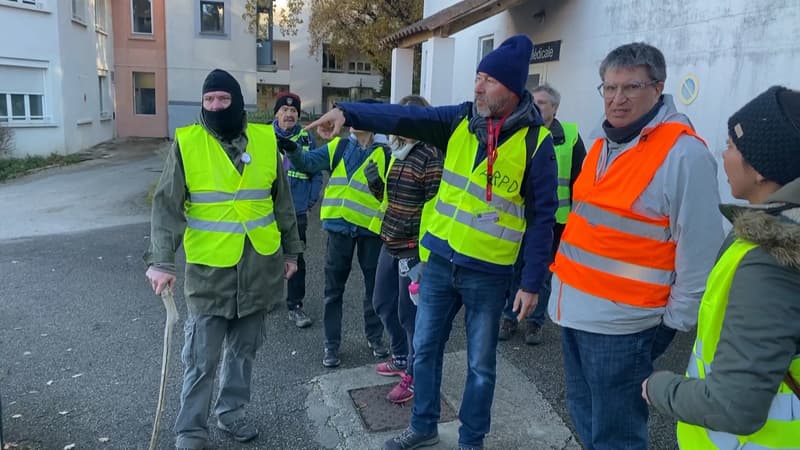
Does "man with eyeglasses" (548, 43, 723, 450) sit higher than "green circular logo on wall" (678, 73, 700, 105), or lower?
lower

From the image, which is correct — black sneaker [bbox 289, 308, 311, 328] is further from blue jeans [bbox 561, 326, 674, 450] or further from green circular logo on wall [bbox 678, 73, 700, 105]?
green circular logo on wall [bbox 678, 73, 700, 105]

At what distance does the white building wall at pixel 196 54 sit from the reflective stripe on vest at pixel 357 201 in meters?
20.5

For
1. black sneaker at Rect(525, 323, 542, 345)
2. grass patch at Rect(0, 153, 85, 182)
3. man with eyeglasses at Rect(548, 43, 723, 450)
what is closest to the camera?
man with eyeglasses at Rect(548, 43, 723, 450)

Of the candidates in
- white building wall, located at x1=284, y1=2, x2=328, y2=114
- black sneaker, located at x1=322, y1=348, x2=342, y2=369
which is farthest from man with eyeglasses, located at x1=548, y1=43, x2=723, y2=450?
white building wall, located at x1=284, y1=2, x2=328, y2=114

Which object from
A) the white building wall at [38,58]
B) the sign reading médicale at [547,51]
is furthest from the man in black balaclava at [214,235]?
the white building wall at [38,58]

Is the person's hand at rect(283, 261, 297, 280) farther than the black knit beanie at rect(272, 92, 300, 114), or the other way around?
the black knit beanie at rect(272, 92, 300, 114)

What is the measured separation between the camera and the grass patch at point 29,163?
1416 cm

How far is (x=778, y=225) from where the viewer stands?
1.39 meters

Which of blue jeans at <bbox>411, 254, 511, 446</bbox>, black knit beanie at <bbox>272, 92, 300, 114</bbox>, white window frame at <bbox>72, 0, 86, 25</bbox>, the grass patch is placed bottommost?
the grass patch

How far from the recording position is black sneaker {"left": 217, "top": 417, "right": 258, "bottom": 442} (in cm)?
331

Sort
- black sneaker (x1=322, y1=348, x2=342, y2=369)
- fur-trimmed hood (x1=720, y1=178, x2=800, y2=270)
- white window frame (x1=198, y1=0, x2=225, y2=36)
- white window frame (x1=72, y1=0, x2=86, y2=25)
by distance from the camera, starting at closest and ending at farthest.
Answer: fur-trimmed hood (x1=720, y1=178, x2=800, y2=270) < black sneaker (x1=322, y1=348, x2=342, y2=369) < white window frame (x1=72, y1=0, x2=86, y2=25) < white window frame (x1=198, y1=0, x2=225, y2=36)

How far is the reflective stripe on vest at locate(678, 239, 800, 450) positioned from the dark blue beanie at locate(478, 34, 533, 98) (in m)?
1.42

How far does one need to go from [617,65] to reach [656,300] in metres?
0.93

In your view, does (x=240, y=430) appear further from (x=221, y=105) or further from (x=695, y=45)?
(x=695, y=45)
